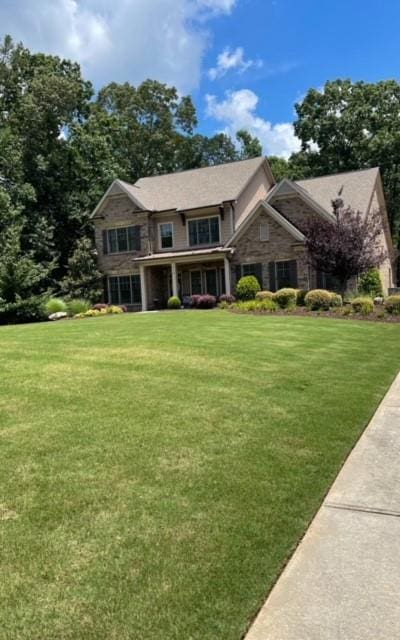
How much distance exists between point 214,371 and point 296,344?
3822mm

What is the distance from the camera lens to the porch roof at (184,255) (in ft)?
87.7

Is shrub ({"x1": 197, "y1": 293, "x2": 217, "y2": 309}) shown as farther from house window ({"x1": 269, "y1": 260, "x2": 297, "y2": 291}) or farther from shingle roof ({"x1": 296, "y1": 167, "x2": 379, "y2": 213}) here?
shingle roof ({"x1": 296, "y1": 167, "x2": 379, "y2": 213})

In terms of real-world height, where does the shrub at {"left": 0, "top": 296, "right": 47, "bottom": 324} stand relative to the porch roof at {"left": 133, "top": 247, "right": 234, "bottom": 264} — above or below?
below

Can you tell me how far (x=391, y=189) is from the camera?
39844 mm

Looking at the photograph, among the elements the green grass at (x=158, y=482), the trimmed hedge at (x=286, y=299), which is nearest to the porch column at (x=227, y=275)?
the trimmed hedge at (x=286, y=299)

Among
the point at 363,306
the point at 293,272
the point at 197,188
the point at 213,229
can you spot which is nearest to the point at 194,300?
the point at 293,272

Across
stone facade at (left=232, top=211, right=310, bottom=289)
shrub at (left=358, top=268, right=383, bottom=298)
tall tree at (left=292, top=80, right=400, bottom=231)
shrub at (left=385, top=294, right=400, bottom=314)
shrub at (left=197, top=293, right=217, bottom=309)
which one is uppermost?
tall tree at (left=292, top=80, right=400, bottom=231)

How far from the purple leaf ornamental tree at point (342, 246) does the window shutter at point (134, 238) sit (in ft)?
38.8

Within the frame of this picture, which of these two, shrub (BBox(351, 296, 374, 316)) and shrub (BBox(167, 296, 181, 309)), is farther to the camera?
shrub (BBox(167, 296, 181, 309))

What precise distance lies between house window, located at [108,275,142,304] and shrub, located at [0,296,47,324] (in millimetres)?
6379

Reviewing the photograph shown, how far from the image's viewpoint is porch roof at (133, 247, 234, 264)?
26.7 meters

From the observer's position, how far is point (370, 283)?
25.3m

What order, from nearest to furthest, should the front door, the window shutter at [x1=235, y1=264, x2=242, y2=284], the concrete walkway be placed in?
1. the concrete walkway
2. the window shutter at [x1=235, y1=264, x2=242, y2=284]
3. the front door

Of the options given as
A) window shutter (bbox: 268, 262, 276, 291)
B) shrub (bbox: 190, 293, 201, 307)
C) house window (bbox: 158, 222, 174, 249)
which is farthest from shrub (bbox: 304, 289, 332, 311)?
house window (bbox: 158, 222, 174, 249)
